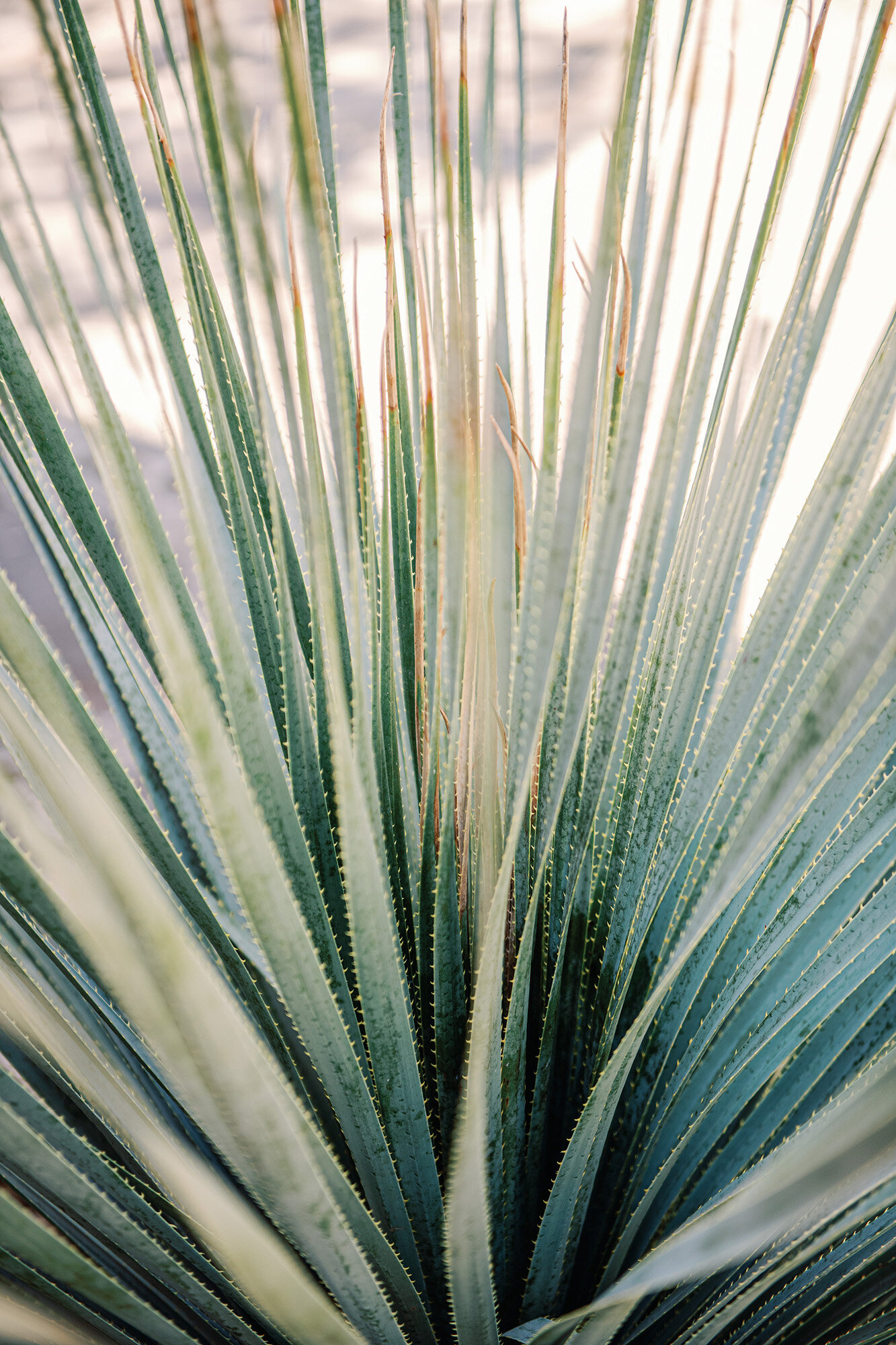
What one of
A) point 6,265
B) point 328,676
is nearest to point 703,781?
point 328,676

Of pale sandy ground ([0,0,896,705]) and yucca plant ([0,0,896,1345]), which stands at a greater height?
pale sandy ground ([0,0,896,705])

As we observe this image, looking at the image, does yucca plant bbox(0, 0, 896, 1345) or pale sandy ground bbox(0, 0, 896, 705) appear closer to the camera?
yucca plant bbox(0, 0, 896, 1345)

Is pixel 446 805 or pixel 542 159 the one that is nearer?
pixel 446 805

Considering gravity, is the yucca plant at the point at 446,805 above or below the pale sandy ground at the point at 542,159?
below

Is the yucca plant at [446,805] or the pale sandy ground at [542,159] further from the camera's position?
the pale sandy ground at [542,159]

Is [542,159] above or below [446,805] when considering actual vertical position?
above
